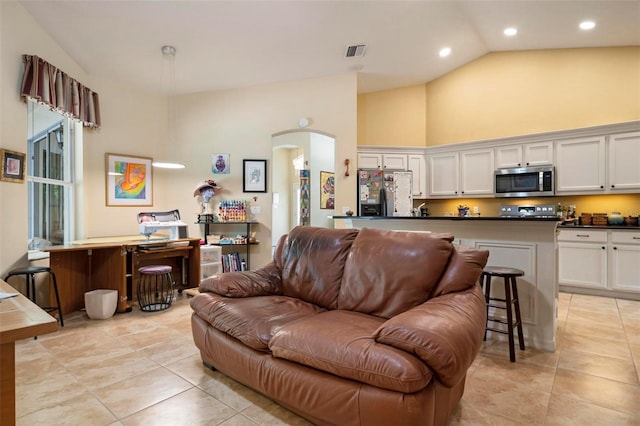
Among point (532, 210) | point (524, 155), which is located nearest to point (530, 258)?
point (532, 210)

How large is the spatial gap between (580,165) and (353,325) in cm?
467

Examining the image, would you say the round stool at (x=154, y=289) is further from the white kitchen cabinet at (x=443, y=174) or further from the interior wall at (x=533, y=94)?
the interior wall at (x=533, y=94)

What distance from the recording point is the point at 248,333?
1.96 m

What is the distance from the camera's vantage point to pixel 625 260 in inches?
166

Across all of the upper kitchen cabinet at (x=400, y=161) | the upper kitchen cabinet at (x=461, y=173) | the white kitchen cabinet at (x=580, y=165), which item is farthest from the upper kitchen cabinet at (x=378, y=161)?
the white kitchen cabinet at (x=580, y=165)

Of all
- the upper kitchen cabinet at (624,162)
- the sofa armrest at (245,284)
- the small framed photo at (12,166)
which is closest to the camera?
the sofa armrest at (245,284)

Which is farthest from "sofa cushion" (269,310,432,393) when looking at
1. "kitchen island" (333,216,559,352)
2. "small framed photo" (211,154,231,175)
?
"small framed photo" (211,154,231,175)

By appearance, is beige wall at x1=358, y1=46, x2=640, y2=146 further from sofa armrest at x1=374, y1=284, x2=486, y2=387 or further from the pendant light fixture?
sofa armrest at x1=374, y1=284, x2=486, y2=387

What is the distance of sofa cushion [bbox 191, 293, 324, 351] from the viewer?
1.94m

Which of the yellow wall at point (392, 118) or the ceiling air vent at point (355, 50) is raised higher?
the ceiling air vent at point (355, 50)

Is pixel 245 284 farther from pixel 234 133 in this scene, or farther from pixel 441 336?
pixel 234 133

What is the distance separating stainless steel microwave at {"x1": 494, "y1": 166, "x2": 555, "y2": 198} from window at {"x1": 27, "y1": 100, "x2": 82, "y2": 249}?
6.10 metres

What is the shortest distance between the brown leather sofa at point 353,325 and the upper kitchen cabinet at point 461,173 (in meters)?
3.75

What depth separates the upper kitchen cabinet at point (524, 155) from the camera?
16.1 ft
